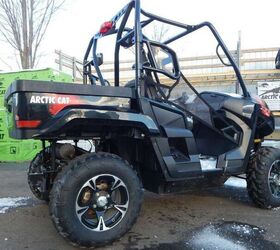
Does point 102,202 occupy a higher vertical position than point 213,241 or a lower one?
higher

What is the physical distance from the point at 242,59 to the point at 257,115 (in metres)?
6.27

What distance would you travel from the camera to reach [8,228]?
398 centimetres

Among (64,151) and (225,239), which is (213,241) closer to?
(225,239)

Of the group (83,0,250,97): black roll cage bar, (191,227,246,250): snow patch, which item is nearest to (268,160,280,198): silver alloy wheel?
(83,0,250,97): black roll cage bar

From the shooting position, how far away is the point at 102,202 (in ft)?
11.3

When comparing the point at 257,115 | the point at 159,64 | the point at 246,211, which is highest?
the point at 159,64

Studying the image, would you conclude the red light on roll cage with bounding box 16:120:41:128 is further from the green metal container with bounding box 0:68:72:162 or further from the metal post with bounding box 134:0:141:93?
the green metal container with bounding box 0:68:72:162

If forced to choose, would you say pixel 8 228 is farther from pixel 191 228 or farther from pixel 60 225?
pixel 191 228

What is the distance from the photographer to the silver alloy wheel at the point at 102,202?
337 centimetres

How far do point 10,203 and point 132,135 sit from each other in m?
2.31

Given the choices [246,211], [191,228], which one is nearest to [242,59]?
[246,211]

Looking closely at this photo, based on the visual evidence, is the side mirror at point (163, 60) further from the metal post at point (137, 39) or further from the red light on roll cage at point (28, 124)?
the red light on roll cage at point (28, 124)

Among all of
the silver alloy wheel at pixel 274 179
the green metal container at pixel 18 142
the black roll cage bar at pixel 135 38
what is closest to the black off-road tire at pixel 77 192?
the black roll cage bar at pixel 135 38

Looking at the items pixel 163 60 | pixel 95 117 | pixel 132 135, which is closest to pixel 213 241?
pixel 132 135
